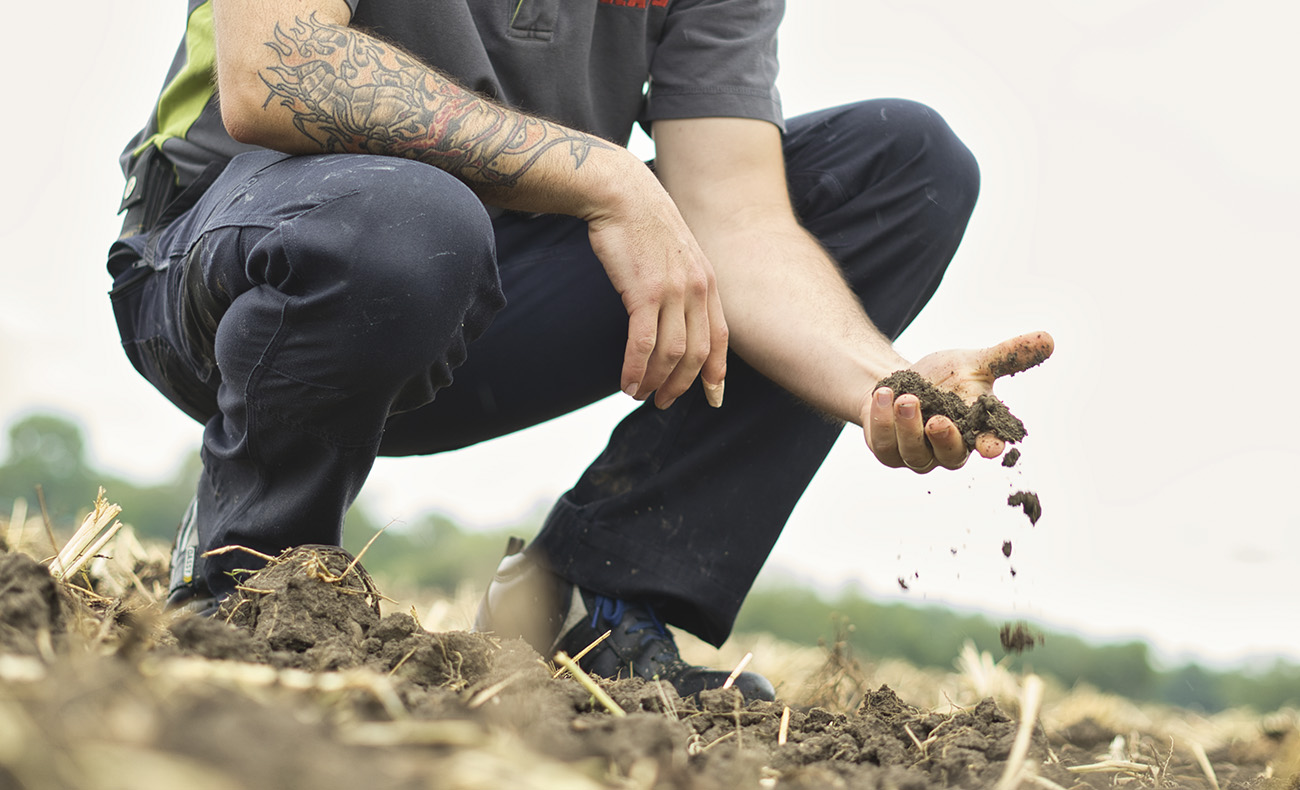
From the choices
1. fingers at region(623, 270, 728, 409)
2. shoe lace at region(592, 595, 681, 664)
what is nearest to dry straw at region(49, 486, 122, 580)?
fingers at region(623, 270, 728, 409)

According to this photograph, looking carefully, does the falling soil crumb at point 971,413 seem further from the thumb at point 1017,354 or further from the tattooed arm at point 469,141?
the tattooed arm at point 469,141

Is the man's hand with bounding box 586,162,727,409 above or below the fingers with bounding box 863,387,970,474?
above

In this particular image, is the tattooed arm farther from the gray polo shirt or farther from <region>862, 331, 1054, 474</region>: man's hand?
<region>862, 331, 1054, 474</region>: man's hand

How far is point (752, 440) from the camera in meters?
2.15

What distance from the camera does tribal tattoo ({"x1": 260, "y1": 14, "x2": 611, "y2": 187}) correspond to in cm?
152

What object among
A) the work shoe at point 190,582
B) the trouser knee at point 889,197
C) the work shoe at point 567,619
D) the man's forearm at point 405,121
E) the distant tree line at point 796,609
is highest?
the man's forearm at point 405,121

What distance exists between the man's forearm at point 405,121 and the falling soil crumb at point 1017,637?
988 millimetres

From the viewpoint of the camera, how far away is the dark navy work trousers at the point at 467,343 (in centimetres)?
148

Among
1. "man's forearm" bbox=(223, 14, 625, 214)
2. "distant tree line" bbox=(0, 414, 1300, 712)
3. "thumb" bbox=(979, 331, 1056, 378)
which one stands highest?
"man's forearm" bbox=(223, 14, 625, 214)

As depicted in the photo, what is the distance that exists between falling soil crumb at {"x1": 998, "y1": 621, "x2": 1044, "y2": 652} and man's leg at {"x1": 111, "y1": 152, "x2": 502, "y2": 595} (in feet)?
3.28

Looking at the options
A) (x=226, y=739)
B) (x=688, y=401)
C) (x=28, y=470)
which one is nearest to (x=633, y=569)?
(x=688, y=401)

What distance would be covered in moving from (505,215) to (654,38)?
522 mm

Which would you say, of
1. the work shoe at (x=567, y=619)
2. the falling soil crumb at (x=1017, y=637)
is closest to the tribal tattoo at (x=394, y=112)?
the work shoe at (x=567, y=619)

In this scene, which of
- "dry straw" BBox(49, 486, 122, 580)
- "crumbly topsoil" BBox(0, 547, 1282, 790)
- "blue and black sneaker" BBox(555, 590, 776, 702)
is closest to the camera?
"crumbly topsoil" BBox(0, 547, 1282, 790)
